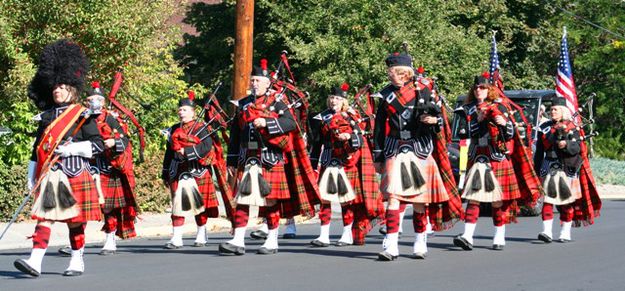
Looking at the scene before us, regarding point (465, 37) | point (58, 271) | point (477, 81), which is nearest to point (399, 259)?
point (477, 81)

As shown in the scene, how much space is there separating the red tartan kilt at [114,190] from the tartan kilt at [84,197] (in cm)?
252

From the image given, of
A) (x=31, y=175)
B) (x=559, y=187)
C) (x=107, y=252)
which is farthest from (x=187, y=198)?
(x=559, y=187)

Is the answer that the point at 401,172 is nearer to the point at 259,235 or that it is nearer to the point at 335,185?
the point at 335,185

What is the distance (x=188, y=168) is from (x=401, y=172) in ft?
9.64

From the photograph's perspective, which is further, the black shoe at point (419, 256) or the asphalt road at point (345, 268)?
the black shoe at point (419, 256)

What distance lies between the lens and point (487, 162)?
43.4ft

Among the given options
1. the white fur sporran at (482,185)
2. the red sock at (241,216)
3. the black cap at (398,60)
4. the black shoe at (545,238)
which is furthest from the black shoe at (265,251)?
the black shoe at (545,238)

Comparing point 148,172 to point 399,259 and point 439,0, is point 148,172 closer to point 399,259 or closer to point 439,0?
point 399,259

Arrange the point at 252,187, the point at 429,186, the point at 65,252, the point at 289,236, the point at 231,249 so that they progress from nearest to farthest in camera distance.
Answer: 1. the point at 429,186
2. the point at 252,187
3. the point at 231,249
4. the point at 65,252
5. the point at 289,236

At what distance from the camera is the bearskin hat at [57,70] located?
10422 mm

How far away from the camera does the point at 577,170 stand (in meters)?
14.3

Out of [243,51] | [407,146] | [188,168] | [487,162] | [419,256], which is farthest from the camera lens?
[243,51]

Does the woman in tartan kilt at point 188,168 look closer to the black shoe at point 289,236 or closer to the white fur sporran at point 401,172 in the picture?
the black shoe at point 289,236

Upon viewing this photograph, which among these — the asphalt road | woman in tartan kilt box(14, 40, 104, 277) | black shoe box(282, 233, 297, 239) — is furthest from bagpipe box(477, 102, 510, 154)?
woman in tartan kilt box(14, 40, 104, 277)
